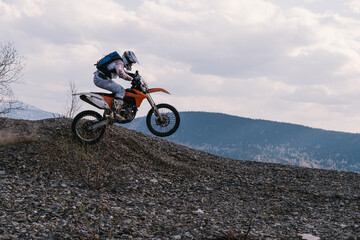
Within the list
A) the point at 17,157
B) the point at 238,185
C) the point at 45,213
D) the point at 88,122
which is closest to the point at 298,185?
the point at 238,185

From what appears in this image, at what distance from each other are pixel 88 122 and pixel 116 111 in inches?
56.1

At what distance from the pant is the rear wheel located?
1022 millimetres

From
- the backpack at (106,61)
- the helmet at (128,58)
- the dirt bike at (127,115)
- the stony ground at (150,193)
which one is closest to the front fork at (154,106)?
the dirt bike at (127,115)

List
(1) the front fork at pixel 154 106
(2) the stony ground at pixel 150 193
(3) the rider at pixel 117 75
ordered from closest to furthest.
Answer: (2) the stony ground at pixel 150 193 → (3) the rider at pixel 117 75 → (1) the front fork at pixel 154 106

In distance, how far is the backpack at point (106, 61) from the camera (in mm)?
11320

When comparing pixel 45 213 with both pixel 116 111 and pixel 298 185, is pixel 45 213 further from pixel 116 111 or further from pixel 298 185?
pixel 298 185

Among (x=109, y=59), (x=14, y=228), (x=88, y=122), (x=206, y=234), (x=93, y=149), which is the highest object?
(x=109, y=59)

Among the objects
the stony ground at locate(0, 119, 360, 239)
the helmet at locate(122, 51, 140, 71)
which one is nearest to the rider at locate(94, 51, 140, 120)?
the helmet at locate(122, 51, 140, 71)

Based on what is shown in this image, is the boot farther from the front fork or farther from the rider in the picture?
the front fork

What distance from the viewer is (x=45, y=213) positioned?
7168 millimetres

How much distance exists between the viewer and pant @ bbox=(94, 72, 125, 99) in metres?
11.5

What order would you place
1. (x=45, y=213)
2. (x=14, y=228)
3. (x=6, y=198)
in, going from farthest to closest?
(x=6, y=198)
(x=45, y=213)
(x=14, y=228)

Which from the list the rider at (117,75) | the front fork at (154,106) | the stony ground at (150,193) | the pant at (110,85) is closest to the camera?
the stony ground at (150,193)

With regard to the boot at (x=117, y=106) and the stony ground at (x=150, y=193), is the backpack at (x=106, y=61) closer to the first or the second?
the boot at (x=117, y=106)
